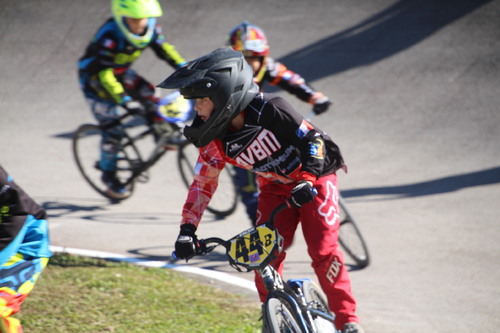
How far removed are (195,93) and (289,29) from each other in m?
10.3

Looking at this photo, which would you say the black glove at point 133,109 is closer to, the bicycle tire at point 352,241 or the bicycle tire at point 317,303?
the bicycle tire at point 352,241

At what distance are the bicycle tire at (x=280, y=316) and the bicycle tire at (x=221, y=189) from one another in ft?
13.2

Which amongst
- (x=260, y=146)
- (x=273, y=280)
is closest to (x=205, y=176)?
(x=260, y=146)

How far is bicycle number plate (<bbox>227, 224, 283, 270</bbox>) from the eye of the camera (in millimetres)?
3846

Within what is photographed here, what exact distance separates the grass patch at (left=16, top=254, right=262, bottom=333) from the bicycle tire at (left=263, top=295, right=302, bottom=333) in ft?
4.22

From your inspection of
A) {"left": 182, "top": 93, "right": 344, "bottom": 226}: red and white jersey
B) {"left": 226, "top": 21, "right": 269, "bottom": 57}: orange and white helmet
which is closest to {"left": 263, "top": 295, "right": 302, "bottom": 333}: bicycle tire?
{"left": 182, "top": 93, "right": 344, "bottom": 226}: red and white jersey

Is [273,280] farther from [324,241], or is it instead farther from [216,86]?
[216,86]

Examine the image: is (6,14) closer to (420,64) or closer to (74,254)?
(420,64)

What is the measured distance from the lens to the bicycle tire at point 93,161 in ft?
28.2

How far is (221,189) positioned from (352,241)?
2.06 metres

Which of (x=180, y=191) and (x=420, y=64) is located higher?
(x=420, y=64)

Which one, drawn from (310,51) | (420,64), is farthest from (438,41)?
(310,51)

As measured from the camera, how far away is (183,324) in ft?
17.5

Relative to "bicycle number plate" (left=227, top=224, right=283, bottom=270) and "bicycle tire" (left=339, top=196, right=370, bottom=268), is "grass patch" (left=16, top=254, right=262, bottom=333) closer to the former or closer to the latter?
"bicycle tire" (left=339, top=196, right=370, bottom=268)
